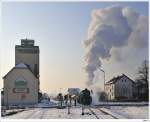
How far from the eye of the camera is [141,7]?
130 inches

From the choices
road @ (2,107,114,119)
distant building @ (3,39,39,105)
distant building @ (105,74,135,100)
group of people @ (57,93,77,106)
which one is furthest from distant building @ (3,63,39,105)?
distant building @ (105,74,135,100)

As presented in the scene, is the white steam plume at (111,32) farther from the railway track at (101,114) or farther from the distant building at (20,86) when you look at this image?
the distant building at (20,86)

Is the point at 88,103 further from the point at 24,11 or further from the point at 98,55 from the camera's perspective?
the point at 24,11

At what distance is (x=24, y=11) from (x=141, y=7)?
965 millimetres

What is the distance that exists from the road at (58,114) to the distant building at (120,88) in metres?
0.19

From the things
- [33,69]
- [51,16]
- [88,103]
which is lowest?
[88,103]

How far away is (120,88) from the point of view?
11.3 ft

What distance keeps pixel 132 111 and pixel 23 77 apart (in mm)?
962

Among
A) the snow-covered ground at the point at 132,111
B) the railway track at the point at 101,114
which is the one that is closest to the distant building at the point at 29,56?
the railway track at the point at 101,114

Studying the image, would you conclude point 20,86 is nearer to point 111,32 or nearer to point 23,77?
point 23,77

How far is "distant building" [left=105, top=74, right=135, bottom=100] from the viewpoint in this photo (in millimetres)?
3357

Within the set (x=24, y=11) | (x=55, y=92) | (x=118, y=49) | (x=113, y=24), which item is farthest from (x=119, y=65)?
(x=24, y=11)

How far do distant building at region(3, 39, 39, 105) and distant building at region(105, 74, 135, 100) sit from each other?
0.62 metres

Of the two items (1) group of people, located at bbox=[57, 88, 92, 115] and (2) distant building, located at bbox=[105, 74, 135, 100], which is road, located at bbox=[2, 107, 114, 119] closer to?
(1) group of people, located at bbox=[57, 88, 92, 115]
